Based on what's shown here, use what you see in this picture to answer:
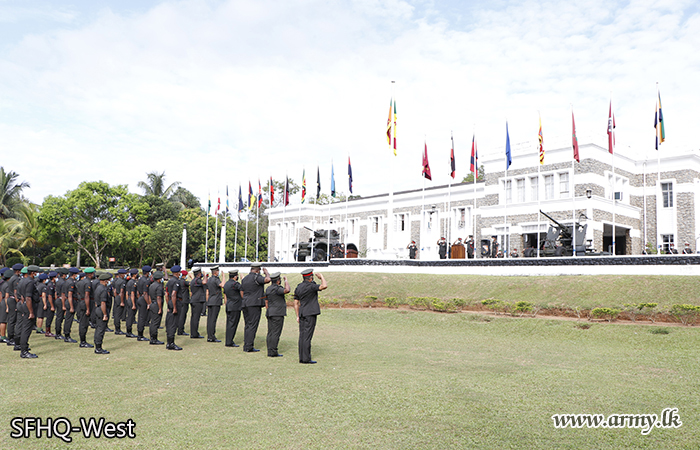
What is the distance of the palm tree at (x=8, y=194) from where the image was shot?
55.6m

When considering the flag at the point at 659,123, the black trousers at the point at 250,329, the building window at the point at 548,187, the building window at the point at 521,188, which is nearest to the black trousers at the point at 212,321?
the black trousers at the point at 250,329

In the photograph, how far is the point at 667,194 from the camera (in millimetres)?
32781

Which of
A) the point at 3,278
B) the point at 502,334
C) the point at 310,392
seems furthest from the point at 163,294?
the point at 502,334

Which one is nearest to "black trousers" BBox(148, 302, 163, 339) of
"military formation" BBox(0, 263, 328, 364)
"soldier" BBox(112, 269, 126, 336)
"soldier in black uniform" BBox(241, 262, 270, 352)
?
"military formation" BBox(0, 263, 328, 364)

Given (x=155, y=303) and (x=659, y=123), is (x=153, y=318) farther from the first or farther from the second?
(x=659, y=123)

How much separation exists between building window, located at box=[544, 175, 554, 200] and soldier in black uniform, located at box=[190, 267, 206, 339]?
25901 mm

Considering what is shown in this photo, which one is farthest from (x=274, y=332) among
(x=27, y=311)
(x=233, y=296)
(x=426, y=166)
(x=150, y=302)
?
(x=426, y=166)

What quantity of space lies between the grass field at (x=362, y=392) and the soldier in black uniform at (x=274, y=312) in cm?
47

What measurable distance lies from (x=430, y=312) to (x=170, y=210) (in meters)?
50.4

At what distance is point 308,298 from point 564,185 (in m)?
26.9

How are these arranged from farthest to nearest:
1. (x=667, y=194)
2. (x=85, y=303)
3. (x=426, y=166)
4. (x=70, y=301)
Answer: (x=667, y=194), (x=426, y=166), (x=70, y=301), (x=85, y=303)

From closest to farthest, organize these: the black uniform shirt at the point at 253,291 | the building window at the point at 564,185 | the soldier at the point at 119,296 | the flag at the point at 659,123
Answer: the black uniform shirt at the point at 253,291 → the soldier at the point at 119,296 → the flag at the point at 659,123 → the building window at the point at 564,185

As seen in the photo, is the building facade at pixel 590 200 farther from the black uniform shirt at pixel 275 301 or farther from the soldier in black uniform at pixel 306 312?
the soldier in black uniform at pixel 306 312

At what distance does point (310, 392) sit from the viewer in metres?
7.33
